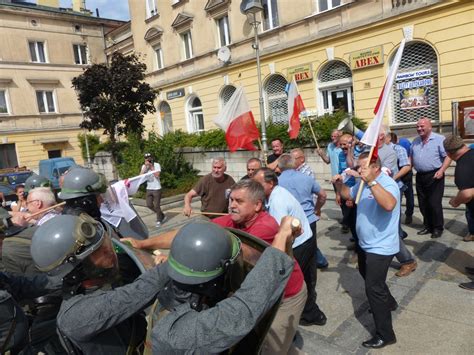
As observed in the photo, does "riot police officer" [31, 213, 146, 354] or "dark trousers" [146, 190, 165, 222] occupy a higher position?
"riot police officer" [31, 213, 146, 354]

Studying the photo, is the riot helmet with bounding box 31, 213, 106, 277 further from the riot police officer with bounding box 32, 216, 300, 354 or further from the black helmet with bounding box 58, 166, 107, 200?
the black helmet with bounding box 58, 166, 107, 200

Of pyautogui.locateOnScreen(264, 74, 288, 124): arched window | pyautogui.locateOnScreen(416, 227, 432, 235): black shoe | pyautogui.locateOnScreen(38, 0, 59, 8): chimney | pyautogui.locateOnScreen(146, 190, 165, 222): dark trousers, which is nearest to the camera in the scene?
pyautogui.locateOnScreen(416, 227, 432, 235): black shoe

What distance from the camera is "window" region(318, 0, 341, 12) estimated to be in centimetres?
1236

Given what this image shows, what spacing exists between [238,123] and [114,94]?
9.43 metres

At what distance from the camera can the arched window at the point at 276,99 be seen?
14820mm

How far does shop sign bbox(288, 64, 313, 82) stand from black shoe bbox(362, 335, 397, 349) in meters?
11.5

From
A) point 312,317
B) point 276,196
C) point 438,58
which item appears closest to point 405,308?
point 312,317

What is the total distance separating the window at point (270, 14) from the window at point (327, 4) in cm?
216

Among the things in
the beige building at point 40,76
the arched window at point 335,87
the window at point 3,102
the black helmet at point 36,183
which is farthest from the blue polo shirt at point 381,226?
the window at point 3,102

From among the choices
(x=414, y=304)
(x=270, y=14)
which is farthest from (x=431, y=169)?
(x=270, y=14)

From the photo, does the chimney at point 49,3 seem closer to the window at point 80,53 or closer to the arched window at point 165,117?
the window at point 80,53

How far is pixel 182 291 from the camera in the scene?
1.36 metres

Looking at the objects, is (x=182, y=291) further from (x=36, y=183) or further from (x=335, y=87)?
(x=335, y=87)

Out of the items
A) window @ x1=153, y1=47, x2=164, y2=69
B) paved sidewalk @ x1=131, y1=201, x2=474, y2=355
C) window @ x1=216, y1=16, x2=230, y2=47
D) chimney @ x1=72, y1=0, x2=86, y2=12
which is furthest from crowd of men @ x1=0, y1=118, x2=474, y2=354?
chimney @ x1=72, y1=0, x2=86, y2=12
